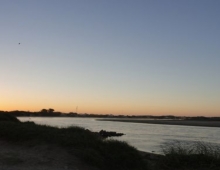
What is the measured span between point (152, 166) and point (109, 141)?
2.36 metres

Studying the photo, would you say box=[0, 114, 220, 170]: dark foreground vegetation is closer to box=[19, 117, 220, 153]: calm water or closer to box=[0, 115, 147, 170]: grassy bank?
box=[0, 115, 147, 170]: grassy bank

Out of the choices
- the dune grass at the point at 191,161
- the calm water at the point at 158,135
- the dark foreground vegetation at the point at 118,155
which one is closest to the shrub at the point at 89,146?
the dark foreground vegetation at the point at 118,155

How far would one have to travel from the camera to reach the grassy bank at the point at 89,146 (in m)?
13.5

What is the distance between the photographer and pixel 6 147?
1595cm

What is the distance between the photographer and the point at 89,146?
48.4ft

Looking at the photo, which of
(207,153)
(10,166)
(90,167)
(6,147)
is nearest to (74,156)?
(90,167)

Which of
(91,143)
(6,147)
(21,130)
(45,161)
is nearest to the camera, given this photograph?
(45,161)

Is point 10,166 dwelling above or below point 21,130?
below

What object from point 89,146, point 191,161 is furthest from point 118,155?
point 191,161

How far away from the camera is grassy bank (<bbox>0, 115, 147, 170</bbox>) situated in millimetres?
13469

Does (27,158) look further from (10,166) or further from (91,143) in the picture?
(91,143)

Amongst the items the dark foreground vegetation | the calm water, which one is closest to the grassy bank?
the dark foreground vegetation

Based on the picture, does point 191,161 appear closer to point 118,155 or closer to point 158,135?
point 118,155

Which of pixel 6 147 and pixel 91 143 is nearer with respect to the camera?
pixel 91 143
